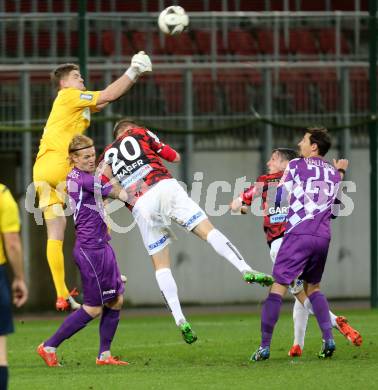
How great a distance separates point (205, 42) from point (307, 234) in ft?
31.4

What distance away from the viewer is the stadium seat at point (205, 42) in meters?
18.2

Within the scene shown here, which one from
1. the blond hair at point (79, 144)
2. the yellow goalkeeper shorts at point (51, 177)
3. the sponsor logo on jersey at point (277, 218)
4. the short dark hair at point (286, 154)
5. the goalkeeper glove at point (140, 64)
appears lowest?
the sponsor logo on jersey at point (277, 218)

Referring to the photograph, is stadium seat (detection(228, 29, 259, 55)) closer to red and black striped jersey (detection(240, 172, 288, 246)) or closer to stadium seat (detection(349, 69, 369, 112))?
stadium seat (detection(349, 69, 369, 112))

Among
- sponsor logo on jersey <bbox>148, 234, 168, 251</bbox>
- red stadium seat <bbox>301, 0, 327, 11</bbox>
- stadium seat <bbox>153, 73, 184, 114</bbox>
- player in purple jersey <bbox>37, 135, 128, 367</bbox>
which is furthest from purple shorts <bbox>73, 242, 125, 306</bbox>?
red stadium seat <bbox>301, 0, 327, 11</bbox>

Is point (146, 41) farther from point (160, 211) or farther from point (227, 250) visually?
point (227, 250)

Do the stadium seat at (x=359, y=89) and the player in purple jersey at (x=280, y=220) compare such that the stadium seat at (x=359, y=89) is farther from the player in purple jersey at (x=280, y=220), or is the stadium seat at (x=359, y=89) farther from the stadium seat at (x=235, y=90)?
the player in purple jersey at (x=280, y=220)

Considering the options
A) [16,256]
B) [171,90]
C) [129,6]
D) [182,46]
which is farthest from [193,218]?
[129,6]

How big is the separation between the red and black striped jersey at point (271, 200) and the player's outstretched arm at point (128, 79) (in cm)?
160

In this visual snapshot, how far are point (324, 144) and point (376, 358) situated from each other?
67.8 inches

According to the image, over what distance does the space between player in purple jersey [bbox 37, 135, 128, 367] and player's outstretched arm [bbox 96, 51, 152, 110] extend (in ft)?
5.56

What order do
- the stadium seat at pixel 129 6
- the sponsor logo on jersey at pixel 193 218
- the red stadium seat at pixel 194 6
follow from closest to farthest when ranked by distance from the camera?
the sponsor logo on jersey at pixel 193 218
the stadium seat at pixel 129 6
the red stadium seat at pixel 194 6

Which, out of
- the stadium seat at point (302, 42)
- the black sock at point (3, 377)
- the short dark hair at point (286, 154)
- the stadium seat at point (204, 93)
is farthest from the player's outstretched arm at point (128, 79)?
the stadium seat at point (302, 42)

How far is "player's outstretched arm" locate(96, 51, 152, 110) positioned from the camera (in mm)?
10750

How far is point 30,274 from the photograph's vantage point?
16.5 m
